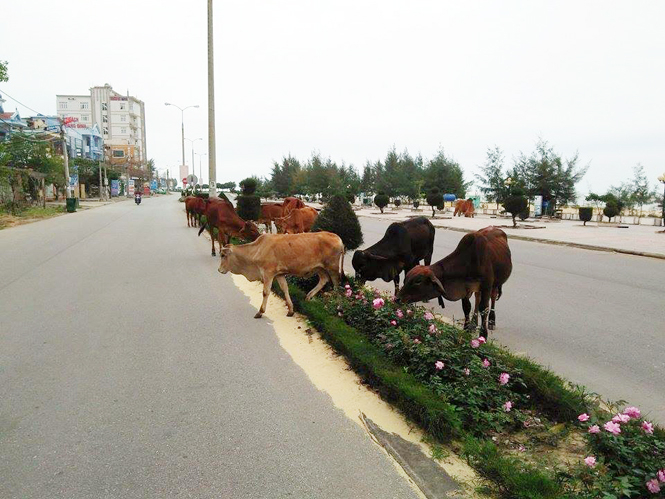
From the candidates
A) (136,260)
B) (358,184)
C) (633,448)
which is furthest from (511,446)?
(358,184)

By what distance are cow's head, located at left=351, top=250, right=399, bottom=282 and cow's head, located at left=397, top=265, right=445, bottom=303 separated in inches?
63.0

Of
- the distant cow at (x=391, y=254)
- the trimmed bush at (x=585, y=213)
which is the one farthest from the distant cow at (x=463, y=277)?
the trimmed bush at (x=585, y=213)

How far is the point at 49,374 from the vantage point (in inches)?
206

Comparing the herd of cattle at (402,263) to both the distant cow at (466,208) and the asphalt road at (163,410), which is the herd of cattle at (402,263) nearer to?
the asphalt road at (163,410)

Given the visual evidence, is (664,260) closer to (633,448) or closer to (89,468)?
(633,448)

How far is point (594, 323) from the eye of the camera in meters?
7.19

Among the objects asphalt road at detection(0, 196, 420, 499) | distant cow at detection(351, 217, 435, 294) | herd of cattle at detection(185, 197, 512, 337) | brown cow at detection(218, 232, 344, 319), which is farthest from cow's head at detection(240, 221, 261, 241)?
distant cow at detection(351, 217, 435, 294)

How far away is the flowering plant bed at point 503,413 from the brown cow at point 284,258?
166cm

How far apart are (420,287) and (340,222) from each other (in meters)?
4.03

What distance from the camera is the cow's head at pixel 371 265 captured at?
723cm

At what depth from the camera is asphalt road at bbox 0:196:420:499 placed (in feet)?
11.0

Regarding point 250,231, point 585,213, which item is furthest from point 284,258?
point 585,213

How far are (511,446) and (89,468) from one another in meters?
2.98

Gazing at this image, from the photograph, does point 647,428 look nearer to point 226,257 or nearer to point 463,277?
point 463,277
